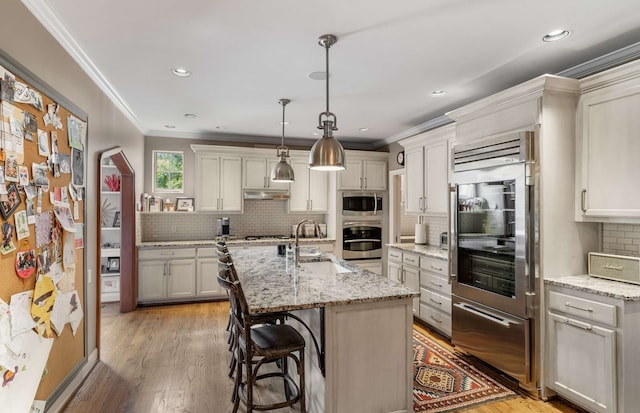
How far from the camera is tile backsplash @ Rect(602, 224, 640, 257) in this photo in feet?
8.82

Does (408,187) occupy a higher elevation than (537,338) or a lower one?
higher

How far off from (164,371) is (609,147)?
4.08 m

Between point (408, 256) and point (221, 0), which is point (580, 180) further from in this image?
point (221, 0)

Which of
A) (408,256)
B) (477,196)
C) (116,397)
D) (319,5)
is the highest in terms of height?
(319,5)

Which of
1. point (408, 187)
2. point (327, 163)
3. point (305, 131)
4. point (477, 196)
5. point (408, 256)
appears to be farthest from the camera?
point (305, 131)

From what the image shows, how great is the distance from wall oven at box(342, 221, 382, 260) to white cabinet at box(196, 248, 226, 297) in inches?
83.6

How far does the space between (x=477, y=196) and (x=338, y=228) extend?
296 centimetres

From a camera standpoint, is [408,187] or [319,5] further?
[408,187]

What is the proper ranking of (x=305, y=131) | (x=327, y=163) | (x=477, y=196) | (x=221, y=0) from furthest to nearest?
1. (x=305, y=131)
2. (x=477, y=196)
3. (x=327, y=163)
4. (x=221, y=0)

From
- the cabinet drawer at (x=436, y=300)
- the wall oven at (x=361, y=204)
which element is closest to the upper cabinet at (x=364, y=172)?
the wall oven at (x=361, y=204)

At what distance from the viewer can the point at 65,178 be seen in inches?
99.3

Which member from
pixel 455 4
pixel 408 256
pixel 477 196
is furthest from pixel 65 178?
pixel 408 256

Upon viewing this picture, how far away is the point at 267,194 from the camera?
588cm

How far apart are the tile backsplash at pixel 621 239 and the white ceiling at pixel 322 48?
1389mm
